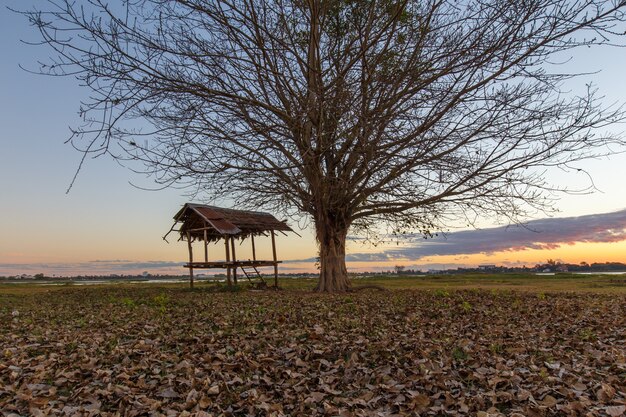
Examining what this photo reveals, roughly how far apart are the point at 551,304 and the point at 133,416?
11018mm

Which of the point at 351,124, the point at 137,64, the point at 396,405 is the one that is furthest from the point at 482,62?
the point at 396,405

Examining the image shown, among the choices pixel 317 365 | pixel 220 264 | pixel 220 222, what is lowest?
pixel 317 365

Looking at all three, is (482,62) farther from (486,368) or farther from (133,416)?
(133,416)

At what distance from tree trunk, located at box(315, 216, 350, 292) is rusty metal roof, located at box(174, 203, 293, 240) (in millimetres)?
6533

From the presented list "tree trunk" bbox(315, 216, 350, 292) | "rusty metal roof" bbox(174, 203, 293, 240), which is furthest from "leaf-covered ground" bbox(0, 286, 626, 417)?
"rusty metal roof" bbox(174, 203, 293, 240)

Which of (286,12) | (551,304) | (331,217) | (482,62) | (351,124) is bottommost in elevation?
(551,304)

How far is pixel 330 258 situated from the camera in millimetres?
17938

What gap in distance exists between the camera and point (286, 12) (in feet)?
39.9

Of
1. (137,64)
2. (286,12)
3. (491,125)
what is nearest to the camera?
(137,64)

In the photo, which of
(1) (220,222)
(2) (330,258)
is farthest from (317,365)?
(1) (220,222)

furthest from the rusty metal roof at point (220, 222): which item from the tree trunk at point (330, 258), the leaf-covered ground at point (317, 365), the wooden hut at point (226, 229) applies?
the leaf-covered ground at point (317, 365)

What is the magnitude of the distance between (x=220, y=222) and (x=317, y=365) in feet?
58.3

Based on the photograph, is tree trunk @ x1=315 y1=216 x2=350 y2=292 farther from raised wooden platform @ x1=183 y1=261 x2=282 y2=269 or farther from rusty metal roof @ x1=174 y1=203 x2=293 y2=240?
raised wooden platform @ x1=183 y1=261 x2=282 y2=269

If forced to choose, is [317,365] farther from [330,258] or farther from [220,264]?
[220,264]
